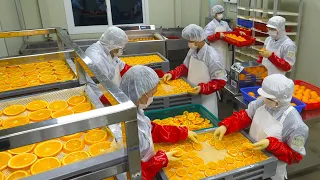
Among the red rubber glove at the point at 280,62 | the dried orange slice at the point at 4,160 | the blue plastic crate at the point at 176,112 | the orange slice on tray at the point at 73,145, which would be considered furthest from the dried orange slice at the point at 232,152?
the red rubber glove at the point at 280,62

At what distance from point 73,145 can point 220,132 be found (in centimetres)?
122

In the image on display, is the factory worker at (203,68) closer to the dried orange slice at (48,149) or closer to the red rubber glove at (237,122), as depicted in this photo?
the red rubber glove at (237,122)

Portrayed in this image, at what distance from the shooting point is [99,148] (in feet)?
4.22

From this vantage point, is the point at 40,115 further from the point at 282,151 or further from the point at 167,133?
the point at 282,151

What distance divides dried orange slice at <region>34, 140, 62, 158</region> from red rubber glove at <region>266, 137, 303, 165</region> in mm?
1459

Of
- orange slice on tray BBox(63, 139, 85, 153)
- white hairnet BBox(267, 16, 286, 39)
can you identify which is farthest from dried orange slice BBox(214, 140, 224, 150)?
white hairnet BBox(267, 16, 286, 39)

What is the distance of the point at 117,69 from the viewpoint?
3.29 meters

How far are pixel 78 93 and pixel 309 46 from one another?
4287 mm

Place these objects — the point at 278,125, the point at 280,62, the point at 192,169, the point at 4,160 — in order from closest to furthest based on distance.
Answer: the point at 4,160 < the point at 192,169 < the point at 278,125 < the point at 280,62

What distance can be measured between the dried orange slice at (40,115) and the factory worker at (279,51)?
10.8ft

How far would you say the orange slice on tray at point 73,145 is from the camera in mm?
1321

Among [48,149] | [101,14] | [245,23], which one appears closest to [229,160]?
[48,149]

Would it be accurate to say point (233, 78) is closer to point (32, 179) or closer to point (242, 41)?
point (242, 41)

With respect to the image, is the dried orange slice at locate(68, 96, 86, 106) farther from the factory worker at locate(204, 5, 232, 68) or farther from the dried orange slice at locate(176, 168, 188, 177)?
the factory worker at locate(204, 5, 232, 68)
